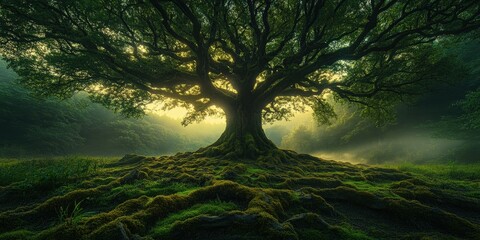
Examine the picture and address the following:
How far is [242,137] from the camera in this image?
18.8 m

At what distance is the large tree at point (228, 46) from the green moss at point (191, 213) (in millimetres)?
8290

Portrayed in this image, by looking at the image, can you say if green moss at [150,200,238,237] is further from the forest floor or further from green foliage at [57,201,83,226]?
green foliage at [57,201,83,226]

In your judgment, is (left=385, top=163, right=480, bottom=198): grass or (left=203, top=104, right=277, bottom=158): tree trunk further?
(left=203, top=104, right=277, bottom=158): tree trunk

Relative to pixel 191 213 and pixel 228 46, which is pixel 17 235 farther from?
pixel 228 46

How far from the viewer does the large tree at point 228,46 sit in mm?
12859

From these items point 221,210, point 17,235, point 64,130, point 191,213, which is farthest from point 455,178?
point 64,130

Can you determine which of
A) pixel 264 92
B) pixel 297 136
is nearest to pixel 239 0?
pixel 264 92

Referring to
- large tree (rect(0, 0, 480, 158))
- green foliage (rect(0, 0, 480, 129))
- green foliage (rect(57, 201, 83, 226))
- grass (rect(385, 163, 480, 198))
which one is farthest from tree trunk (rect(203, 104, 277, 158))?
green foliage (rect(57, 201, 83, 226))

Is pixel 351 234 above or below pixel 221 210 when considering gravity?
below

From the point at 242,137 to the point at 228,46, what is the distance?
655 cm

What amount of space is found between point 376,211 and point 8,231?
9394mm

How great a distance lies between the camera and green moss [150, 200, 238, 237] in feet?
17.8

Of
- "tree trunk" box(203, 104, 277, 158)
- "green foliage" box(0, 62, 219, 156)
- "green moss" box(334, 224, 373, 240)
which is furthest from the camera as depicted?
"green foliage" box(0, 62, 219, 156)

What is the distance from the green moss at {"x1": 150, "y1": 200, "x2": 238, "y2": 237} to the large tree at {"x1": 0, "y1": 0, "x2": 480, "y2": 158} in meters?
8.29
